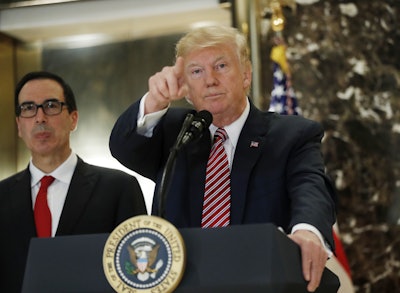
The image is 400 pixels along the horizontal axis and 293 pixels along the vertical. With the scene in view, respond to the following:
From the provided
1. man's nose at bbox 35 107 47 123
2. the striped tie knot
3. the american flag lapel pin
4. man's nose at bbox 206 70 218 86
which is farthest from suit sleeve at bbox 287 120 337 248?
man's nose at bbox 35 107 47 123

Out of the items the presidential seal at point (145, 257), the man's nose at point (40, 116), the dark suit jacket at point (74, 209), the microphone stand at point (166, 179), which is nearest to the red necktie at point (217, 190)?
the microphone stand at point (166, 179)

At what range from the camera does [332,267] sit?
4.84m

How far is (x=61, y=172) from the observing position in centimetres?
404

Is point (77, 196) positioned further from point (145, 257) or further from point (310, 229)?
point (145, 257)

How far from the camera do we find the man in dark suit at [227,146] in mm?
2793

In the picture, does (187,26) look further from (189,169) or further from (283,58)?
(189,169)

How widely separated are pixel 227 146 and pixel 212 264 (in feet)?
3.05

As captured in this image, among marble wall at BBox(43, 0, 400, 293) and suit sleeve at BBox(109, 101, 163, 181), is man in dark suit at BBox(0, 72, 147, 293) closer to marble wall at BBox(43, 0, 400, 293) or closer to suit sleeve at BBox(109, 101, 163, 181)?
suit sleeve at BBox(109, 101, 163, 181)

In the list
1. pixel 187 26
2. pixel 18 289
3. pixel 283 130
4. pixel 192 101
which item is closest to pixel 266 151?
pixel 283 130

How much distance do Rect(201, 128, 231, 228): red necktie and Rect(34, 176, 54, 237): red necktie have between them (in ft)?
3.87

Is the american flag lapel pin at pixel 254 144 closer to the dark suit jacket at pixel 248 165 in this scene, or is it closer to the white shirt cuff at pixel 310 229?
the dark suit jacket at pixel 248 165

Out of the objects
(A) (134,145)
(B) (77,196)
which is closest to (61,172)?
(B) (77,196)

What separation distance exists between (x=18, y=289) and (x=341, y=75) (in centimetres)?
313

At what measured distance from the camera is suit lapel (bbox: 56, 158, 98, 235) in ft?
12.4
